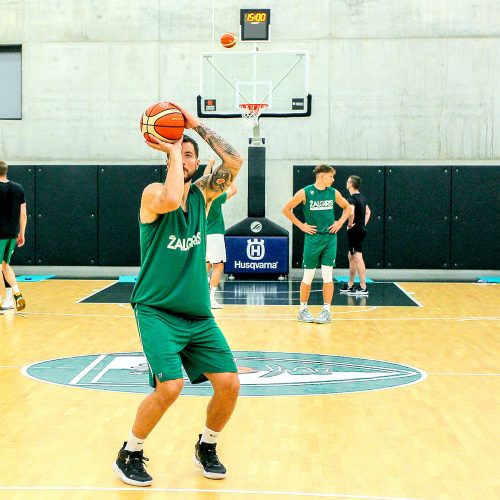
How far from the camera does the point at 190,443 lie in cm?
589

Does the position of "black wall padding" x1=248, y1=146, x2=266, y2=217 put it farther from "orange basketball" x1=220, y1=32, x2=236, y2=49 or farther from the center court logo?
the center court logo

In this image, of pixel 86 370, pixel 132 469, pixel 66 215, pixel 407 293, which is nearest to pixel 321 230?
pixel 86 370

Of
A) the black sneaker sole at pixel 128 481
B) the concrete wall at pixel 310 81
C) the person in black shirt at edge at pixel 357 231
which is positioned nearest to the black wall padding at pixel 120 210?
the concrete wall at pixel 310 81

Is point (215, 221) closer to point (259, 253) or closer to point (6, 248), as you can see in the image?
point (6, 248)

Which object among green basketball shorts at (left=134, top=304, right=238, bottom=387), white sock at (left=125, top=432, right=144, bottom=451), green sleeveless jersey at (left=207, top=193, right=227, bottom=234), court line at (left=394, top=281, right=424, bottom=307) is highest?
green sleeveless jersey at (left=207, top=193, right=227, bottom=234)

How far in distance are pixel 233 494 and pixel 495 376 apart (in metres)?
4.12

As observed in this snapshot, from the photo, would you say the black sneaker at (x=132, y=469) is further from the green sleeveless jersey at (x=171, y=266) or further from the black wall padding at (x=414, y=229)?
the black wall padding at (x=414, y=229)

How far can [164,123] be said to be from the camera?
16.1 ft

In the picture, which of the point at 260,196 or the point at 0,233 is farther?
the point at 260,196

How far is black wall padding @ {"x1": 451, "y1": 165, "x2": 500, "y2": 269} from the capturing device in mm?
18219

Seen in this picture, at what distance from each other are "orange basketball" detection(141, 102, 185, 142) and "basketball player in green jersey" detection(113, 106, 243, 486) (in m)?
0.04

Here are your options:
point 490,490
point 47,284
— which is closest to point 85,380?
point 490,490

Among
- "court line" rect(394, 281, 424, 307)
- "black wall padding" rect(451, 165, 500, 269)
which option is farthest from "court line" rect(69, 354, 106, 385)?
"black wall padding" rect(451, 165, 500, 269)

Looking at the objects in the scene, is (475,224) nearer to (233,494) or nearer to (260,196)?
(260,196)
